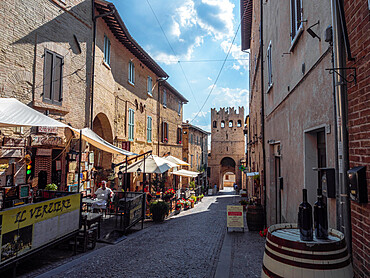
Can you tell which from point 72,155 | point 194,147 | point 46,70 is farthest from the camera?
point 194,147

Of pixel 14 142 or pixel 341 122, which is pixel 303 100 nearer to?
pixel 341 122

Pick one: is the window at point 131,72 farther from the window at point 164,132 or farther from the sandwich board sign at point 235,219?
the sandwich board sign at point 235,219

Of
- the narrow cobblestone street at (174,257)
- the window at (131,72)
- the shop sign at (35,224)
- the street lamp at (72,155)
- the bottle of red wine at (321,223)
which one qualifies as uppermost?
the window at (131,72)

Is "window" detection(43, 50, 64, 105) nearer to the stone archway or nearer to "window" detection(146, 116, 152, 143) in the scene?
the stone archway

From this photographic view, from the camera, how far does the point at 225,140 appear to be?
40.6m

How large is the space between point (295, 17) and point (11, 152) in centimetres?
728

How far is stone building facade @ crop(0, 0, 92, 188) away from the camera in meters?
7.07

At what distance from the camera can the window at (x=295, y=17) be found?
4489mm

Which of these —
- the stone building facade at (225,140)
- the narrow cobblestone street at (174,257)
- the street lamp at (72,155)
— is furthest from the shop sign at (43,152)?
the stone building facade at (225,140)

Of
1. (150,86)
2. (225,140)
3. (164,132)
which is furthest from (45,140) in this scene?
(225,140)

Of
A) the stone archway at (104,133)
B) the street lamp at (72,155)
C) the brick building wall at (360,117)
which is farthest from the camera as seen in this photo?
the stone archway at (104,133)

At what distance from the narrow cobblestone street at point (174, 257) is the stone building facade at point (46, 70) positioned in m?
3.45

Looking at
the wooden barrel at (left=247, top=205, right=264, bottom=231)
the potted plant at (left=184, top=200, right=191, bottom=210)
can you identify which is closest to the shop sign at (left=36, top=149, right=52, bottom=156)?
the wooden barrel at (left=247, top=205, right=264, bottom=231)

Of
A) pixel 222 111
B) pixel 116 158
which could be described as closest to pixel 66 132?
pixel 116 158
